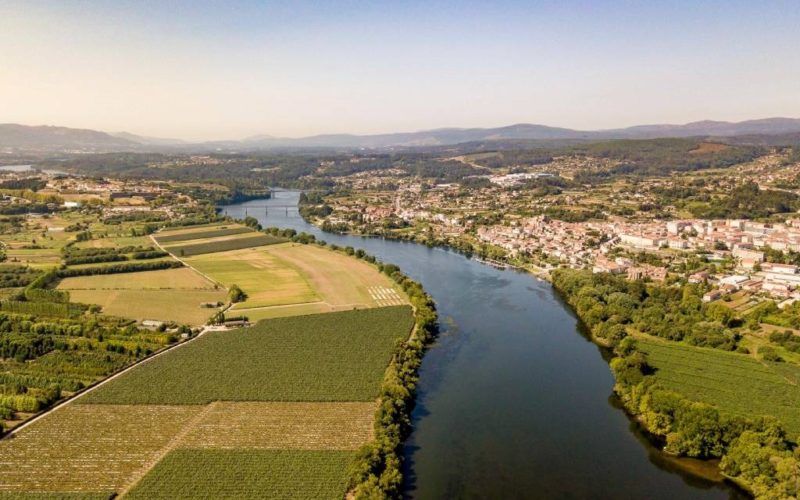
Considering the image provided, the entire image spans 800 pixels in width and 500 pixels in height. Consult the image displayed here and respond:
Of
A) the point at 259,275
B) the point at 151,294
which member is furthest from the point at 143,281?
the point at 259,275

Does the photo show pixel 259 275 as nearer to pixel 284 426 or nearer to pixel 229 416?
pixel 229 416

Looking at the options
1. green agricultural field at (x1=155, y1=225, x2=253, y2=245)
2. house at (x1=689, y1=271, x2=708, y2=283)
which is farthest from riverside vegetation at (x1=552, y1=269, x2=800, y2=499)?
green agricultural field at (x1=155, y1=225, x2=253, y2=245)

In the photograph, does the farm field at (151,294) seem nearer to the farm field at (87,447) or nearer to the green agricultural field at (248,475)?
the farm field at (87,447)

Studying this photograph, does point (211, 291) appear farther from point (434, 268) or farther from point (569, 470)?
point (569, 470)

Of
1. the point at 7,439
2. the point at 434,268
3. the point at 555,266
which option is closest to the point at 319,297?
the point at 434,268

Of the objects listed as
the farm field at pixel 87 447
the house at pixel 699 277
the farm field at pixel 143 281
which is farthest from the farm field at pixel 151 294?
the house at pixel 699 277
